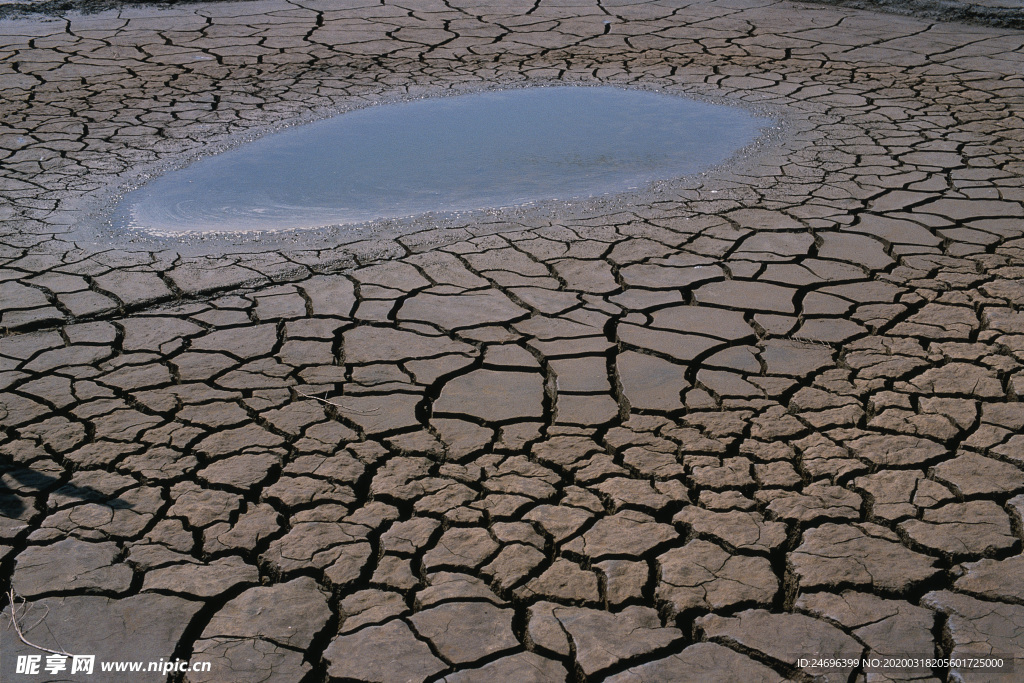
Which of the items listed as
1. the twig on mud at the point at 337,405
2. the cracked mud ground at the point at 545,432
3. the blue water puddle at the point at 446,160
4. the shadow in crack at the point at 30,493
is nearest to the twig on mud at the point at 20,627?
the cracked mud ground at the point at 545,432

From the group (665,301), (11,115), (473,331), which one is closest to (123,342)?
(473,331)

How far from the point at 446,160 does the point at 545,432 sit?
317cm

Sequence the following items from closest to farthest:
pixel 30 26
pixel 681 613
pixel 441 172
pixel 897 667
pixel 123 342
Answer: pixel 897 667 < pixel 681 613 < pixel 123 342 < pixel 441 172 < pixel 30 26

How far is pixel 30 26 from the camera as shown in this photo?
333 inches

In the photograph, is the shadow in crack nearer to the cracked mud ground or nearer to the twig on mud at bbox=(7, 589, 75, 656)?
the cracked mud ground

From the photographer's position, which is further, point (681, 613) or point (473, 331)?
point (473, 331)

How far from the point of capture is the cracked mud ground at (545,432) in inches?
84.7

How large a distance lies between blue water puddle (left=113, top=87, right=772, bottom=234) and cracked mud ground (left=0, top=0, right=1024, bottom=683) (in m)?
0.42

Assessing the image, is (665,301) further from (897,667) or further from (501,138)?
(501,138)

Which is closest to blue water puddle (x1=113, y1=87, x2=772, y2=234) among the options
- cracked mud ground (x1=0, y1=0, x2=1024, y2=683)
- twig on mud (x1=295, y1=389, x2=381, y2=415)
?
cracked mud ground (x1=0, y1=0, x2=1024, y2=683)

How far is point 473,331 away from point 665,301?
0.86 m

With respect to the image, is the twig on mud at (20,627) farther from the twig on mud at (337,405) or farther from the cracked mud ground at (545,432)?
the twig on mud at (337,405)

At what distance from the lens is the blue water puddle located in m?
4.89

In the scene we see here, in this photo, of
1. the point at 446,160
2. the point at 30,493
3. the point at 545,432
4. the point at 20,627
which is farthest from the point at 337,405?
the point at 446,160
